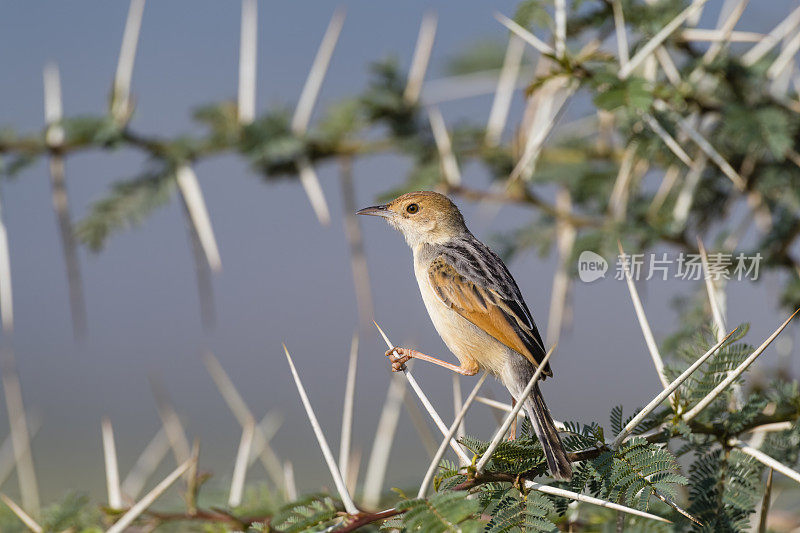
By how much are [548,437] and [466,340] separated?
45.0 inches

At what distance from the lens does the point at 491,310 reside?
3473mm

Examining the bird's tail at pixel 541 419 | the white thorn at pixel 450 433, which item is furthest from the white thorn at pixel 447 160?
the white thorn at pixel 450 433

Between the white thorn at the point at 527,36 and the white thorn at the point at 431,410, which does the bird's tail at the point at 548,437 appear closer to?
the white thorn at the point at 431,410

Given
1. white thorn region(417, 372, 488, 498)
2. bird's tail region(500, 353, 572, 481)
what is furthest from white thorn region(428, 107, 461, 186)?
white thorn region(417, 372, 488, 498)

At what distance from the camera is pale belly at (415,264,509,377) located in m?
3.54

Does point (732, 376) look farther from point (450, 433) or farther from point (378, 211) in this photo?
point (378, 211)

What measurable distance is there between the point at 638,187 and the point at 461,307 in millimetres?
2425

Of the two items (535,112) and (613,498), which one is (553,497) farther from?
(535,112)

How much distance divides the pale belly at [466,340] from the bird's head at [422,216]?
54 centimetres

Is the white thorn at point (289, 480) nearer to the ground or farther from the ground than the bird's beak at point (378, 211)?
nearer to the ground

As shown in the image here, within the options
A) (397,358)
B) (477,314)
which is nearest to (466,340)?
(477,314)

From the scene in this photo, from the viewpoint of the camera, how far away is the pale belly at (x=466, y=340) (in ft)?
11.6

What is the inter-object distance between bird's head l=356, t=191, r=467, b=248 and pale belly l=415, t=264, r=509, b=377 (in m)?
0.54

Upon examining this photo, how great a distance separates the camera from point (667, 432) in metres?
2.54
